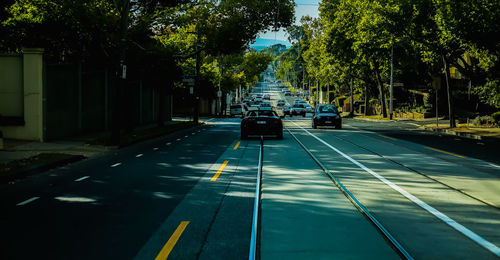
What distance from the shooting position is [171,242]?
234 inches

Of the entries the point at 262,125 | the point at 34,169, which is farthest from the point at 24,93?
the point at 262,125

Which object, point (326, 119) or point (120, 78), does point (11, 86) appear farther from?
point (326, 119)

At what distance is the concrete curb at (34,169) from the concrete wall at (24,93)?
5090mm

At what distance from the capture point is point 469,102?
50719mm

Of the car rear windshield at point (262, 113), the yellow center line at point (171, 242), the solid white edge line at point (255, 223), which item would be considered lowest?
the yellow center line at point (171, 242)

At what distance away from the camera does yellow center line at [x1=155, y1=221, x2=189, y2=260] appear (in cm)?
542

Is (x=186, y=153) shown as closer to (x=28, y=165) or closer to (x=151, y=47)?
(x=28, y=165)

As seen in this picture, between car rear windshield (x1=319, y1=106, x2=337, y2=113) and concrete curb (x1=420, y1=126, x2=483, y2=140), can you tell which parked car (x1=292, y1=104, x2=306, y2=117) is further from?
concrete curb (x1=420, y1=126, x2=483, y2=140)

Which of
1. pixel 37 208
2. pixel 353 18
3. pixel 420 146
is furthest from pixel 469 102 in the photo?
pixel 37 208

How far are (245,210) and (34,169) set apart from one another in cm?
639

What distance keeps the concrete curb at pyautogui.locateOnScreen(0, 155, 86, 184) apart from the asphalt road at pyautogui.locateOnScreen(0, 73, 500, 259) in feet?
1.13

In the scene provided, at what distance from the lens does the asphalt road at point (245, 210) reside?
18.8ft

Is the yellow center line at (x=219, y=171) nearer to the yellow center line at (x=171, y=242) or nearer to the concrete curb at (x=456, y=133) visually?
the yellow center line at (x=171, y=242)

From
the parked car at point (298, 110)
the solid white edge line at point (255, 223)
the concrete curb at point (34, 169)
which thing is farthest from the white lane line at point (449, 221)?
the parked car at point (298, 110)
